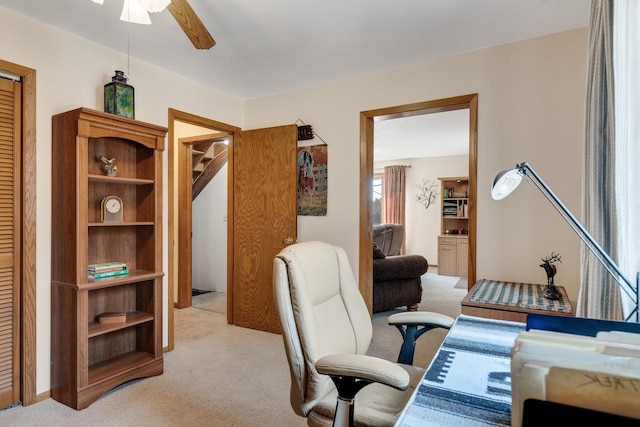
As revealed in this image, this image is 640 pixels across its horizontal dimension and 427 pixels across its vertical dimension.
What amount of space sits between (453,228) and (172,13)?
645 centimetres

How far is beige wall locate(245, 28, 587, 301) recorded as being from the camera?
95.6 inches

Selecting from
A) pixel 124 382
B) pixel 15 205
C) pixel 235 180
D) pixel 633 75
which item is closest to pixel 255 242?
pixel 235 180

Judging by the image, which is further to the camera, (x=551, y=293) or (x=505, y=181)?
(x=551, y=293)

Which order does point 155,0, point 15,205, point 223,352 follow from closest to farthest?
point 155,0 → point 15,205 → point 223,352

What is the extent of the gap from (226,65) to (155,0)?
60.8 inches

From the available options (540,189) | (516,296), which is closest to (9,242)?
(540,189)

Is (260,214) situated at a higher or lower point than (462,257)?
higher

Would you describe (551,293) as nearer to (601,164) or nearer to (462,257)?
(601,164)

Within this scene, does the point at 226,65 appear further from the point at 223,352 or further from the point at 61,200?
the point at 223,352

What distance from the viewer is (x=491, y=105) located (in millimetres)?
2676

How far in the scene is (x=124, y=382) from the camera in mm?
2473

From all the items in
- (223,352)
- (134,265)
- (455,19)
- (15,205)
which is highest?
(455,19)

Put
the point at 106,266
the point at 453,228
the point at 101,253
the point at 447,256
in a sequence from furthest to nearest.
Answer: the point at 453,228, the point at 447,256, the point at 101,253, the point at 106,266

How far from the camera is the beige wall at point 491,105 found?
235cm
